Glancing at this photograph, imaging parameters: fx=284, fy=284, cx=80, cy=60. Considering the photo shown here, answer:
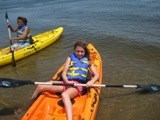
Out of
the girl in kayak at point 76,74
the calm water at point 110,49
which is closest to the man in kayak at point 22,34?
the calm water at point 110,49

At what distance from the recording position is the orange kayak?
596 centimetres

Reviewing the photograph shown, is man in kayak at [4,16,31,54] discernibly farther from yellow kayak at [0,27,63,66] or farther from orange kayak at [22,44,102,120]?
orange kayak at [22,44,102,120]

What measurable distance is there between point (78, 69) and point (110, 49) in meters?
4.93

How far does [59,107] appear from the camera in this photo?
6.46m

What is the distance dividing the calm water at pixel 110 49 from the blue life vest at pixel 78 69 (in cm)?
108

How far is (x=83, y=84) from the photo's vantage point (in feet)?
21.4

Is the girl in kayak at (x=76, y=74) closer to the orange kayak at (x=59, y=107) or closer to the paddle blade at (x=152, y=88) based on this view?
the orange kayak at (x=59, y=107)

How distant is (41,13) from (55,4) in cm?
331

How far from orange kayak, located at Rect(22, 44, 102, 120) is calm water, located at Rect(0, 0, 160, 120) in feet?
2.29

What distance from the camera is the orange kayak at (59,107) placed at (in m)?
5.96

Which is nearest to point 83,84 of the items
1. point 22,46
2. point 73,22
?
point 22,46

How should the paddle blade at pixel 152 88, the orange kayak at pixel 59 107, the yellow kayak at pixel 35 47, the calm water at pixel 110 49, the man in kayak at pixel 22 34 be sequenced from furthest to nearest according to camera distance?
the man in kayak at pixel 22 34 < the yellow kayak at pixel 35 47 < the calm water at pixel 110 49 < the paddle blade at pixel 152 88 < the orange kayak at pixel 59 107

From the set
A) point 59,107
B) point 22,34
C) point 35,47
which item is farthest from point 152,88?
point 22,34

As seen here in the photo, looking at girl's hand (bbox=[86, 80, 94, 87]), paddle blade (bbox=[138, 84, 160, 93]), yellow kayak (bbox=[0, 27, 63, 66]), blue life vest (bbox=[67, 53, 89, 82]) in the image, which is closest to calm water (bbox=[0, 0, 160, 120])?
yellow kayak (bbox=[0, 27, 63, 66])
